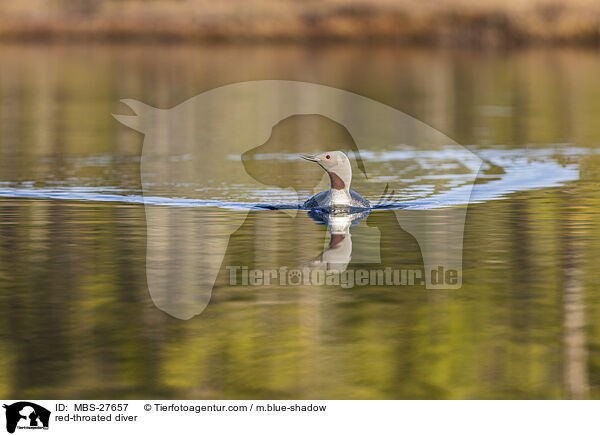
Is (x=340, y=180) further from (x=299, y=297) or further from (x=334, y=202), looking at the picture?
(x=299, y=297)

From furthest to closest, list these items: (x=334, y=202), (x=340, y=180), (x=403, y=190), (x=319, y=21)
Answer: (x=319, y=21)
(x=403, y=190)
(x=334, y=202)
(x=340, y=180)

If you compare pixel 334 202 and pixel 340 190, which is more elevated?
pixel 340 190

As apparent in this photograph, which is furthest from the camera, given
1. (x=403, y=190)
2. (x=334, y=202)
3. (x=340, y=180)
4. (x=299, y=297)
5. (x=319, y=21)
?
(x=319, y=21)

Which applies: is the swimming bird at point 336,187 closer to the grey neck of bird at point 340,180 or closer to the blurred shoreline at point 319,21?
the grey neck of bird at point 340,180

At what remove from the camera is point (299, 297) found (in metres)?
9.99

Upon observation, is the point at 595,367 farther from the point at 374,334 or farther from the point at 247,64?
the point at 247,64

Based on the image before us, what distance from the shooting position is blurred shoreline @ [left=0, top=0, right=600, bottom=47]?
170ft

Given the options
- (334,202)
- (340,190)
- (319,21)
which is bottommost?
(334,202)

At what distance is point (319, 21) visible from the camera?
54.9 meters

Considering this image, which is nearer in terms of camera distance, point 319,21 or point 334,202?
point 334,202

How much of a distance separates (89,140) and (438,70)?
2273 cm

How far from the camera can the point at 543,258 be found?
37.6 feet

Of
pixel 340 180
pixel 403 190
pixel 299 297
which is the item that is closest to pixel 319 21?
pixel 403 190

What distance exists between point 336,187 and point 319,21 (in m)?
41.1
